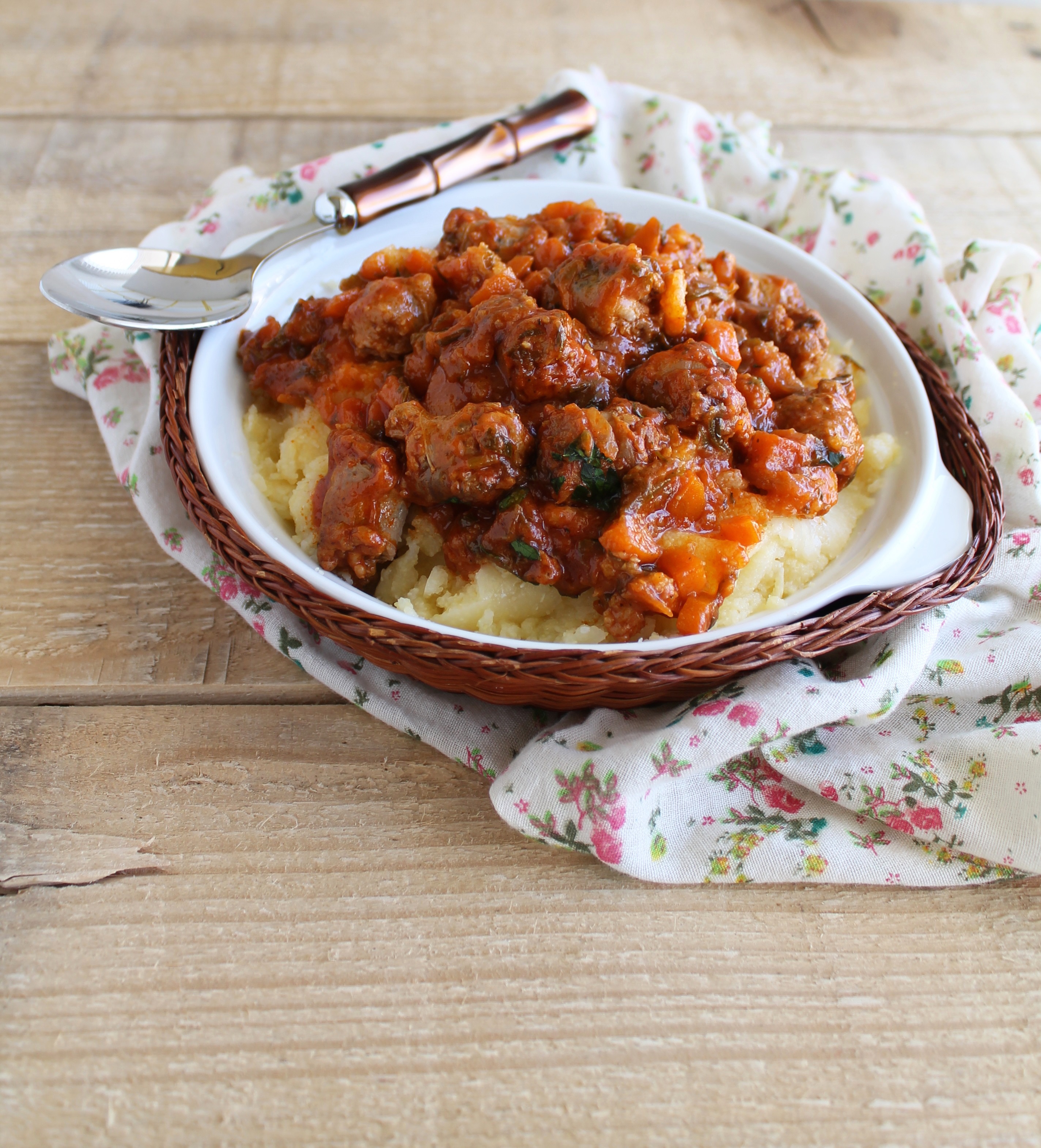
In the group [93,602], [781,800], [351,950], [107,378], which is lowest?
[93,602]

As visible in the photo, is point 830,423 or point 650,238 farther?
point 650,238

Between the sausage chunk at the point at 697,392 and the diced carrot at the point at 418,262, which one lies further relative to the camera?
the diced carrot at the point at 418,262

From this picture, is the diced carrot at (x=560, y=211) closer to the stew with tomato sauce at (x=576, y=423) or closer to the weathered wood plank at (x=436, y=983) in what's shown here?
the stew with tomato sauce at (x=576, y=423)

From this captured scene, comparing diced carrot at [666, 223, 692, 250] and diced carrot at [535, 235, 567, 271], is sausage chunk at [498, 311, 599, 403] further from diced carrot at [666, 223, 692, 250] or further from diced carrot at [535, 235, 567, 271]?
diced carrot at [666, 223, 692, 250]

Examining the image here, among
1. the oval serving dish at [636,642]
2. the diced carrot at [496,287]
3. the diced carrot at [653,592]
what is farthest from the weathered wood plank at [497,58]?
the diced carrot at [653,592]

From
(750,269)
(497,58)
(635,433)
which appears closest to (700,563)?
(635,433)

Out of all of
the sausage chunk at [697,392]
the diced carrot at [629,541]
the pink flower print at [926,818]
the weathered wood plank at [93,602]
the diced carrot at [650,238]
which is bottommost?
the weathered wood plank at [93,602]

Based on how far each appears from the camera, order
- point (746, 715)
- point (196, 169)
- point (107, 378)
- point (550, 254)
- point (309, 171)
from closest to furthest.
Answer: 1. point (746, 715)
2. point (550, 254)
3. point (107, 378)
4. point (309, 171)
5. point (196, 169)

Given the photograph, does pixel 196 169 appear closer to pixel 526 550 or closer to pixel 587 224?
pixel 587 224
